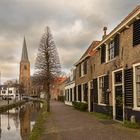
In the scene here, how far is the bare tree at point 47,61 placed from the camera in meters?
31.7

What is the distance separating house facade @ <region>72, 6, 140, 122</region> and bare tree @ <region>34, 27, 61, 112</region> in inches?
233

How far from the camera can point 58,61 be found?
32.2m

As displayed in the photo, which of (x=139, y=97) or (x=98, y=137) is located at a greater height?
(x=139, y=97)

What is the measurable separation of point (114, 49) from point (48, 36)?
551 inches

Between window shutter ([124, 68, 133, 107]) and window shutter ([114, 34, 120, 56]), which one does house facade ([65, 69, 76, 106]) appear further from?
window shutter ([124, 68, 133, 107])

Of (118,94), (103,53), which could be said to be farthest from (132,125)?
(103,53)

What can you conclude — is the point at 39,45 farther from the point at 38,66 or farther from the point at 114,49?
the point at 114,49

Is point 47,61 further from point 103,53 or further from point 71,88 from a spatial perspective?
point 71,88

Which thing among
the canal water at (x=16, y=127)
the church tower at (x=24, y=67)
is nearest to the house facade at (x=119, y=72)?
the canal water at (x=16, y=127)

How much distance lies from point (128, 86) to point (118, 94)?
87.9 inches

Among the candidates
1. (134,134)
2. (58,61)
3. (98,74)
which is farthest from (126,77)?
(58,61)

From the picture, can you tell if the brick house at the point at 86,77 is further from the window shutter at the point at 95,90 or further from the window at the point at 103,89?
the window at the point at 103,89

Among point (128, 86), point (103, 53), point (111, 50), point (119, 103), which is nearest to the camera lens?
point (128, 86)

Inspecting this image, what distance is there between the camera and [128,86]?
16.5m
